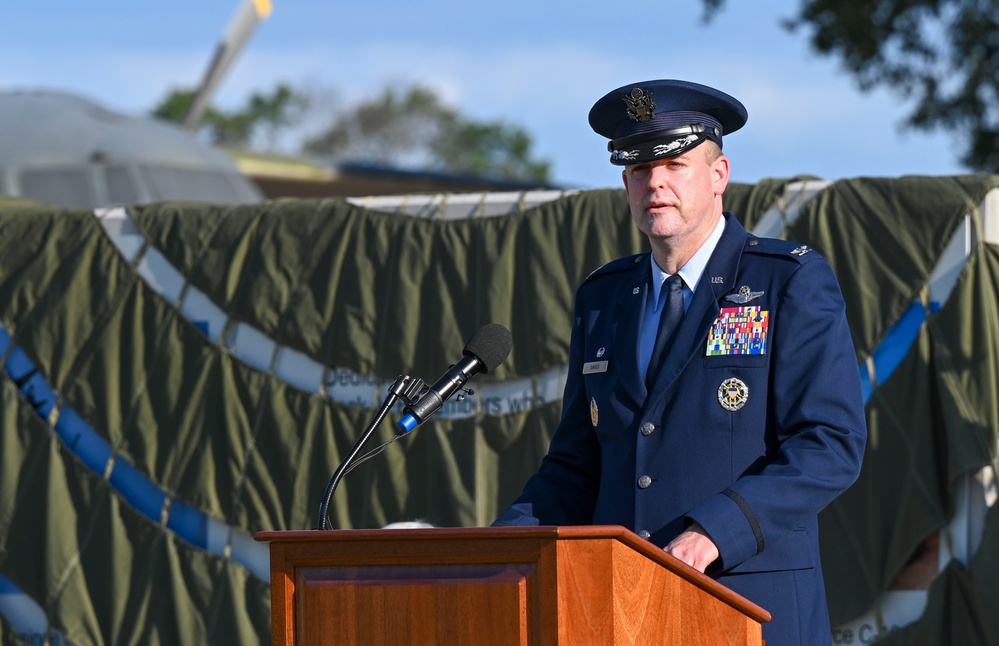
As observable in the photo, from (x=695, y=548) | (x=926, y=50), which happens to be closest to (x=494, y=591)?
(x=695, y=548)

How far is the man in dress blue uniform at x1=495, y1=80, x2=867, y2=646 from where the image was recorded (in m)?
2.57

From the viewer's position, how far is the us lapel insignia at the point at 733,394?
107 inches

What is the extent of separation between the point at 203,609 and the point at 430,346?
4.64 feet

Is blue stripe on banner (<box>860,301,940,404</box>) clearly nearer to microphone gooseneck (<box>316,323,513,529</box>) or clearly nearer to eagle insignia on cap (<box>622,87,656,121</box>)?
eagle insignia on cap (<box>622,87,656,121</box>)

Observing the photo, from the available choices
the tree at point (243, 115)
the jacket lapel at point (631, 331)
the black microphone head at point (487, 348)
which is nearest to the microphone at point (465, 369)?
the black microphone head at point (487, 348)

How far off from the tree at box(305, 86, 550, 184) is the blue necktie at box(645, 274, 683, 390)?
2164 inches

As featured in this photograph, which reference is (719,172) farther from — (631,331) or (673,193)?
(631,331)

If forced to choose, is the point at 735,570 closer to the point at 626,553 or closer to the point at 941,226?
the point at 626,553

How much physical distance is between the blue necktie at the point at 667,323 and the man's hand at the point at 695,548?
1.52 feet

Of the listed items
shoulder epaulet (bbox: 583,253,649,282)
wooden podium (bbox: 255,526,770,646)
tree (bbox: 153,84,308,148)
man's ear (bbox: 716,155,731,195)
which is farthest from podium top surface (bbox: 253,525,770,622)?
tree (bbox: 153,84,308,148)

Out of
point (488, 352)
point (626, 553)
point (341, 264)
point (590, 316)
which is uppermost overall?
point (341, 264)

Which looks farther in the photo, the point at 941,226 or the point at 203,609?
the point at 203,609

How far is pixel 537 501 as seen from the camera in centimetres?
290

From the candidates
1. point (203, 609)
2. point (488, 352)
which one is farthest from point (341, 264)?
Result: point (488, 352)
